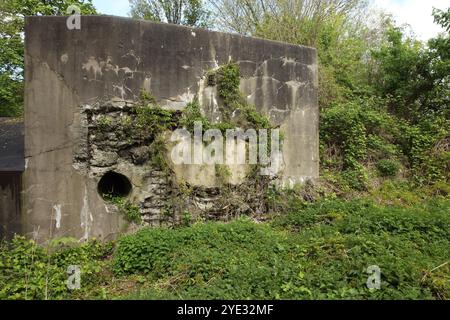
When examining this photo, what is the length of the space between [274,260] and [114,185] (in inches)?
109

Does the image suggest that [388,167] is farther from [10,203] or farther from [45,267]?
[10,203]

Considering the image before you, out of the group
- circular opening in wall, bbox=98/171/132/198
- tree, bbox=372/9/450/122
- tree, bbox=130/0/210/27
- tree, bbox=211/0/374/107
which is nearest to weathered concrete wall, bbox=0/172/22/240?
circular opening in wall, bbox=98/171/132/198

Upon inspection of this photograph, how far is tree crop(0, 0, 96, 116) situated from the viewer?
34.4 feet

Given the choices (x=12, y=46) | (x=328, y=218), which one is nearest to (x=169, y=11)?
(x=12, y=46)

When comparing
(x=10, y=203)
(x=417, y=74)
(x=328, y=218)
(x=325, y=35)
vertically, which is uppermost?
(x=325, y=35)

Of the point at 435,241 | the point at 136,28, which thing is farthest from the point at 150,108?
the point at 435,241

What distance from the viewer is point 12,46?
10688mm

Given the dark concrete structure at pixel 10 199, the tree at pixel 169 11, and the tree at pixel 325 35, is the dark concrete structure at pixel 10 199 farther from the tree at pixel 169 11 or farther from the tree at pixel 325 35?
the tree at pixel 169 11

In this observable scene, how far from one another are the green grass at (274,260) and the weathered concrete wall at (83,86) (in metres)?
0.53

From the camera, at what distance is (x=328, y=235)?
400 cm

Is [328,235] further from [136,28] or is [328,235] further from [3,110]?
[3,110]

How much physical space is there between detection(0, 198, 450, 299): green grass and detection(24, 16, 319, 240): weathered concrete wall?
527mm

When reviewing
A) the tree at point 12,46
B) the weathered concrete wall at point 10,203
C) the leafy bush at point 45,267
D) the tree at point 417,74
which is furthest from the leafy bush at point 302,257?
the tree at point 12,46

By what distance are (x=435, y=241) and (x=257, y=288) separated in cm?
243
